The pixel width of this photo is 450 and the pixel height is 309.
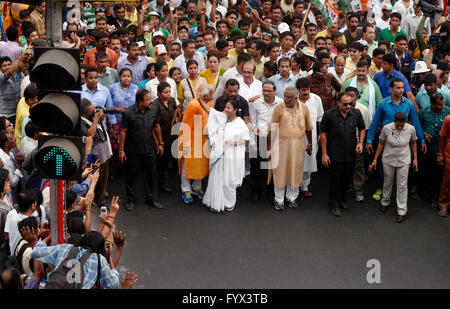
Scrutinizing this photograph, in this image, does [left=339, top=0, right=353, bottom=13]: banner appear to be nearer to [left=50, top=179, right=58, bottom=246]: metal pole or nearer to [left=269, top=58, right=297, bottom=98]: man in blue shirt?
[left=269, top=58, right=297, bottom=98]: man in blue shirt

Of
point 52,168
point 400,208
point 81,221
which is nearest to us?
point 52,168

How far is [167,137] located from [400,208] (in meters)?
3.67

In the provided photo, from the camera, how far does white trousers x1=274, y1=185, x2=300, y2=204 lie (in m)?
9.40

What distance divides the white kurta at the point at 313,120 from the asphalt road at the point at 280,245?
1.57 feet

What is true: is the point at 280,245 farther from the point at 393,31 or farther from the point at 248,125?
the point at 393,31

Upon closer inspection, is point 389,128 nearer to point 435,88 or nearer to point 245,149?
point 435,88

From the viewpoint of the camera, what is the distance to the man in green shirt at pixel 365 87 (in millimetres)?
10062

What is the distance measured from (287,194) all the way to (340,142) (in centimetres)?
111

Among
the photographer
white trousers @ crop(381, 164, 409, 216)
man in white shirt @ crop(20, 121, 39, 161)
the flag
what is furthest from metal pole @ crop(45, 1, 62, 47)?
the flag

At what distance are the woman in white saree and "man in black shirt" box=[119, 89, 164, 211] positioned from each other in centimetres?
78

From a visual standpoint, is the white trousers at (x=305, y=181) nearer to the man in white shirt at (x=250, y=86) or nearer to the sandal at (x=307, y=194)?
the sandal at (x=307, y=194)

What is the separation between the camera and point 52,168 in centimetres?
516

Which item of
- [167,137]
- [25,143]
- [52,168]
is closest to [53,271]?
[52,168]

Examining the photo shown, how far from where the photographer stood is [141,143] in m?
Answer: 9.12
